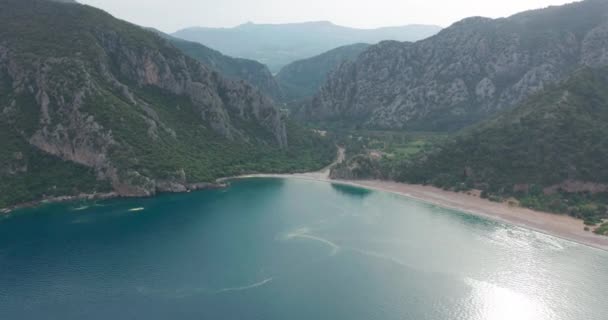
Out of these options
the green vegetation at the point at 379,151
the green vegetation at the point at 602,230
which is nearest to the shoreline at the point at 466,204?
the green vegetation at the point at 602,230

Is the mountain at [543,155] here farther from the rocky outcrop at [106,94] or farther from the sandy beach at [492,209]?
the rocky outcrop at [106,94]

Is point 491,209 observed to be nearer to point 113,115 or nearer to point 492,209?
point 492,209

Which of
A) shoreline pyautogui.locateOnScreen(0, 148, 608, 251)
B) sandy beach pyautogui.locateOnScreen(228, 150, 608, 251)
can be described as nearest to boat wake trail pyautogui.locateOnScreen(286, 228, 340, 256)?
shoreline pyautogui.locateOnScreen(0, 148, 608, 251)

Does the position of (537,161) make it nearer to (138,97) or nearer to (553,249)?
(553,249)

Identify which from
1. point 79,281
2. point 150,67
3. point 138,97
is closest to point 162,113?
point 138,97

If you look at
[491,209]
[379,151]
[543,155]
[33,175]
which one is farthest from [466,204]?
[33,175]

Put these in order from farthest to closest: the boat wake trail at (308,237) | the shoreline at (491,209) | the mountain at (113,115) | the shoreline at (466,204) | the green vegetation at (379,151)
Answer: the green vegetation at (379,151) → the mountain at (113,115) → the shoreline at (466,204) → the shoreline at (491,209) → the boat wake trail at (308,237)
